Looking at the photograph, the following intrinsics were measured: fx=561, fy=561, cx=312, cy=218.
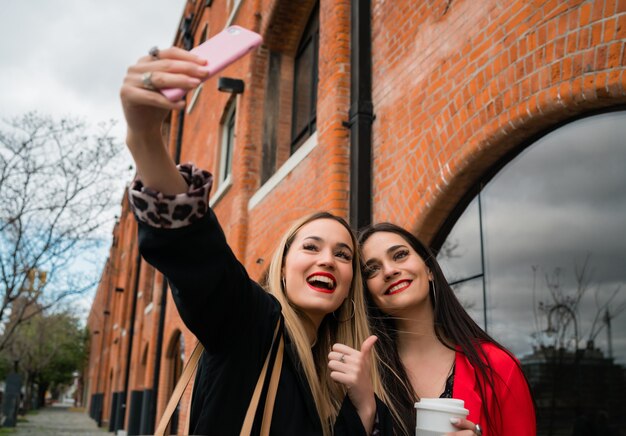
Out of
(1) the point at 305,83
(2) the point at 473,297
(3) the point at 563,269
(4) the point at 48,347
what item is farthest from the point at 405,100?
(4) the point at 48,347

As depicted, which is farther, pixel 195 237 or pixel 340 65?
pixel 340 65

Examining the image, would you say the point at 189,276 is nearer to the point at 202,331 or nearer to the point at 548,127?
the point at 202,331

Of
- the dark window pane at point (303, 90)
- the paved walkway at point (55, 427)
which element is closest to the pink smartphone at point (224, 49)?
the dark window pane at point (303, 90)

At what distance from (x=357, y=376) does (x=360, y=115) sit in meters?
3.93

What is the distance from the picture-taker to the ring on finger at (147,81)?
4.10 feet

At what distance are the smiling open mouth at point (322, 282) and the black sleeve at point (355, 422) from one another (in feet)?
→ 1.37

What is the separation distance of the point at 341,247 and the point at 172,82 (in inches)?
45.1

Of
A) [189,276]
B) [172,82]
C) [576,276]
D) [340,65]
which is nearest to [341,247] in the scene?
[189,276]

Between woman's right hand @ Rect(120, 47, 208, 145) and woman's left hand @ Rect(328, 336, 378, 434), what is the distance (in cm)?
94

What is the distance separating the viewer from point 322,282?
2.08 m

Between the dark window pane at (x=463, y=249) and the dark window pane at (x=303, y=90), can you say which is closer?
the dark window pane at (x=463, y=249)

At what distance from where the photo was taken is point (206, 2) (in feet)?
45.0

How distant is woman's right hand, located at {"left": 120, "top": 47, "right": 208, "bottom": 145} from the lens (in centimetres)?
123

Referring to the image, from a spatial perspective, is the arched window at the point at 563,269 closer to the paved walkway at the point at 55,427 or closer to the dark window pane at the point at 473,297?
the dark window pane at the point at 473,297
